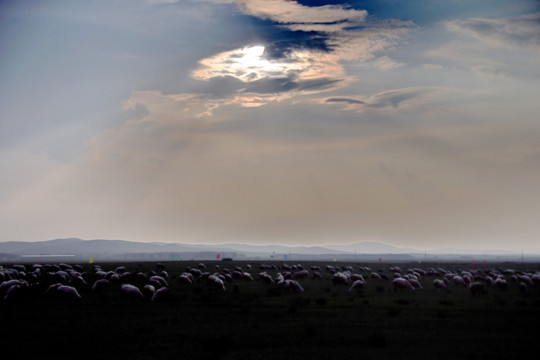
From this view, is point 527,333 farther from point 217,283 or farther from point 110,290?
point 110,290

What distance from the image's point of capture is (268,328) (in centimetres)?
2133

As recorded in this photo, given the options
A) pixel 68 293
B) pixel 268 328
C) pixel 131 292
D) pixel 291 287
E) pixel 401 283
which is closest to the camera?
pixel 268 328

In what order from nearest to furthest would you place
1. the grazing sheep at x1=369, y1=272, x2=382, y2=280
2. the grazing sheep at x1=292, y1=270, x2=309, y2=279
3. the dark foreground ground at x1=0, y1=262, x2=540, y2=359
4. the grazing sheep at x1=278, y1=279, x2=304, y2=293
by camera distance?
the dark foreground ground at x1=0, y1=262, x2=540, y2=359 → the grazing sheep at x1=278, y1=279, x2=304, y2=293 → the grazing sheep at x1=292, y1=270, x2=309, y2=279 → the grazing sheep at x1=369, y1=272, x2=382, y2=280

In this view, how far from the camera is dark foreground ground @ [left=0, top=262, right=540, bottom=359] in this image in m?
17.2

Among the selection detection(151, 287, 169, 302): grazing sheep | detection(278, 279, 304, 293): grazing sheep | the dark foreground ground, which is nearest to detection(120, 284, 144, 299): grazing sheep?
the dark foreground ground

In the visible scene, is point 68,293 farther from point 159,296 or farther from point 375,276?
point 375,276

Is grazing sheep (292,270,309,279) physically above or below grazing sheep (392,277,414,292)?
below

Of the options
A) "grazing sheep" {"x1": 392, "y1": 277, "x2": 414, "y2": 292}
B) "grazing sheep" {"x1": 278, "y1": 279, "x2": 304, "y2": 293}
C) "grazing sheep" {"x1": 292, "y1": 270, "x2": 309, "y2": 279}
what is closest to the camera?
"grazing sheep" {"x1": 278, "y1": 279, "x2": 304, "y2": 293}

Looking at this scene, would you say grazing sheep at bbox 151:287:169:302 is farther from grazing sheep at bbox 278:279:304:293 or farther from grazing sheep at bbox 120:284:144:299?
grazing sheep at bbox 278:279:304:293

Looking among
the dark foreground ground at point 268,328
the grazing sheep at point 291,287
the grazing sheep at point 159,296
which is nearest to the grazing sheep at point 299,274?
the grazing sheep at point 291,287

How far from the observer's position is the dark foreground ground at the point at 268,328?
675 inches

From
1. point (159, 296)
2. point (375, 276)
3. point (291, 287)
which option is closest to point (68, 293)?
point (159, 296)

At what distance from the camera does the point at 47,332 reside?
2045cm

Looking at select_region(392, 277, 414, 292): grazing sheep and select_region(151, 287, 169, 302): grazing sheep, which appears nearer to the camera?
select_region(151, 287, 169, 302): grazing sheep
